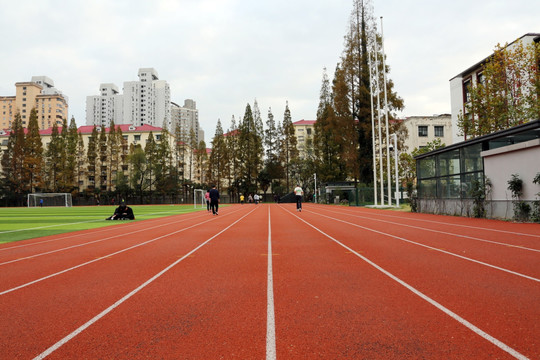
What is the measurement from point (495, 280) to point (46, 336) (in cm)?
497

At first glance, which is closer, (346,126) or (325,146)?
(346,126)

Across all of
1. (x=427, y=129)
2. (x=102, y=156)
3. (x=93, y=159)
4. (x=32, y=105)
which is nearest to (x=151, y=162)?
(x=102, y=156)

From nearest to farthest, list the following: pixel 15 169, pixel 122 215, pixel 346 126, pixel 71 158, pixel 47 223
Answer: pixel 47 223, pixel 122 215, pixel 346 126, pixel 15 169, pixel 71 158

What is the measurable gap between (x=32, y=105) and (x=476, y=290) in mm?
135131

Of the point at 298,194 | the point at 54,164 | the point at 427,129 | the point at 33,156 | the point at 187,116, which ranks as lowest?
the point at 298,194

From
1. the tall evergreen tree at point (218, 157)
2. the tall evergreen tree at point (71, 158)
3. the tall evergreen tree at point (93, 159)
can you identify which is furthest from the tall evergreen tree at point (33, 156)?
the tall evergreen tree at point (218, 157)

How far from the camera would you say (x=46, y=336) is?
2.87 metres

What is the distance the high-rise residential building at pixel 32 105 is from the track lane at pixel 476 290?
125 m

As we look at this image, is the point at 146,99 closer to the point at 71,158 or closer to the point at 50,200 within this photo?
the point at 71,158

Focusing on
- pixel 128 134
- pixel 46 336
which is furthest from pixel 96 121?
pixel 46 336

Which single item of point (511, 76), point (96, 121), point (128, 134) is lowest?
point (511, 76)

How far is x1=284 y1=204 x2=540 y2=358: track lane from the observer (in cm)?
288

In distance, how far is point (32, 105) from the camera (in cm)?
11075

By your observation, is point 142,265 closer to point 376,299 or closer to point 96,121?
point 376,299
